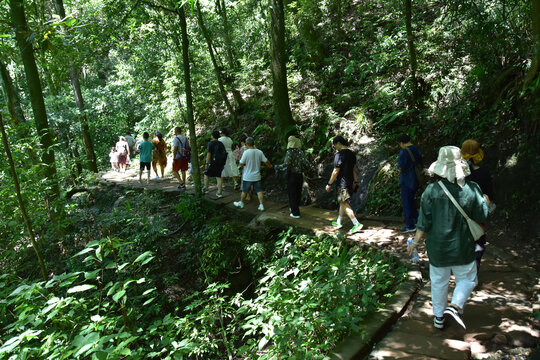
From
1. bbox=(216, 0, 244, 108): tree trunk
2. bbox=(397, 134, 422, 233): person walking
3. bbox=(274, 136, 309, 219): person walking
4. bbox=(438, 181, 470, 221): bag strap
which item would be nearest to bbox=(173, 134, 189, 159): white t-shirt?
bbox=(274, 136, 309, 219): person walking

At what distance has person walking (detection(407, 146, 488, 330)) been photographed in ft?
11.6

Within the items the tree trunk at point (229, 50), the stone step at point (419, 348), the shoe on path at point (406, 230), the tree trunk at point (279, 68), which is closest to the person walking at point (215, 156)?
the tree trunk at point (279, 68)

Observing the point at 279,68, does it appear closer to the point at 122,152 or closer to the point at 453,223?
the point at 453,223

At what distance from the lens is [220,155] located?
9195 mm

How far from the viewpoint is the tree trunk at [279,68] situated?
9.35 m

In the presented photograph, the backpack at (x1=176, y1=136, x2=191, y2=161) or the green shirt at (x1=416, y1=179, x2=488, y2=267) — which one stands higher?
the backpack at (x1=176, y1=136, x2=191, y2=161)

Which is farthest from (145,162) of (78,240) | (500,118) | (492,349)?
(492,349)

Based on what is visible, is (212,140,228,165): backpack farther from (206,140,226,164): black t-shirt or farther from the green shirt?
the green shirt

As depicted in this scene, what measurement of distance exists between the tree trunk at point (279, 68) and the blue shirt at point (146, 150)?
4386 mm

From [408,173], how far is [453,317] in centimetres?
308

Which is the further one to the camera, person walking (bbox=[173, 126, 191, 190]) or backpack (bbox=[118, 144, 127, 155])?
backpack (bbox=[118, 144, 127, 155])

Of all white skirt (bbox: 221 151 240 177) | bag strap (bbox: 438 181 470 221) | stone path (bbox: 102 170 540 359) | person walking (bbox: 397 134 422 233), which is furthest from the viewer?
white skirt (bbox: 221 151 240 177)

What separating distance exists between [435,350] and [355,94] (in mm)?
9080

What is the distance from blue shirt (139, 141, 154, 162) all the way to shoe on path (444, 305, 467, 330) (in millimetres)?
10183
